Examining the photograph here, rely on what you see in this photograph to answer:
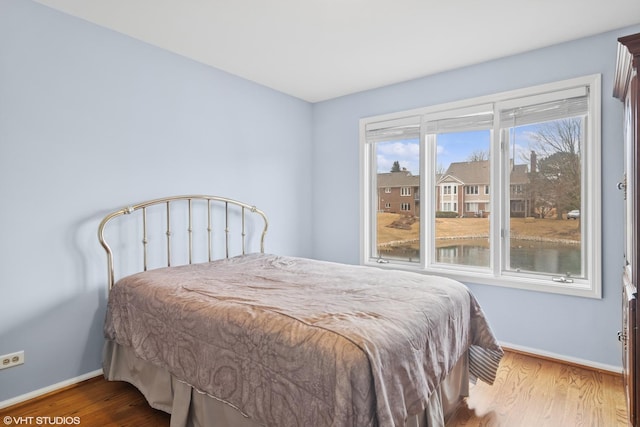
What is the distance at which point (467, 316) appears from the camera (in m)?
2.07

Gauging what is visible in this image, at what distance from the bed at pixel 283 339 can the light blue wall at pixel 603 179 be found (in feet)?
3.03

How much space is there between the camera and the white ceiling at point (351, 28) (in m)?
2.22

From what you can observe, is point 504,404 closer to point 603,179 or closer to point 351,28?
point 603,179

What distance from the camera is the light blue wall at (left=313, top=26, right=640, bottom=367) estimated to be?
2.50 meters

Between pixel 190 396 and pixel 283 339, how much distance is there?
2.47 feet

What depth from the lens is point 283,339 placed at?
1.41m

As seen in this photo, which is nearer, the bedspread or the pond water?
the bedspread

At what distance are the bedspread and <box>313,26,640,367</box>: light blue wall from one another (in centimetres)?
92

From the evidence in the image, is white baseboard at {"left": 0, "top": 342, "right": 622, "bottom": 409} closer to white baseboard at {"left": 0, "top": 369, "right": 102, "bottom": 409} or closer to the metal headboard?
white baseboard at {"left": 0, "top": 369, "right": 102, "bottom": 409}

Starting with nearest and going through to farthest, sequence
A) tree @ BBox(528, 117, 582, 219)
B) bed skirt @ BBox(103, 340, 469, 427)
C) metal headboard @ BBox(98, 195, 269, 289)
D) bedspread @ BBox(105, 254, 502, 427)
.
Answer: bedspread @ BBox(105, 254, 502, 427), bed skirt @ BBox(103, 340, 469, 427), metal headboard @ BBox(98, 195, 269, 289), tree @ BBox(528, 117, 582, 219)

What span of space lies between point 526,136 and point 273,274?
7.84 feet

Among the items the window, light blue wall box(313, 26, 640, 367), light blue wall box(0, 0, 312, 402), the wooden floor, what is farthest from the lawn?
light blue wall box(0, 0, 312, 402)

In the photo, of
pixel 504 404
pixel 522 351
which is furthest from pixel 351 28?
pixel 522 351

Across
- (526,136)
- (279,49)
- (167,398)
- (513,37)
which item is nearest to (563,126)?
(526,136)
